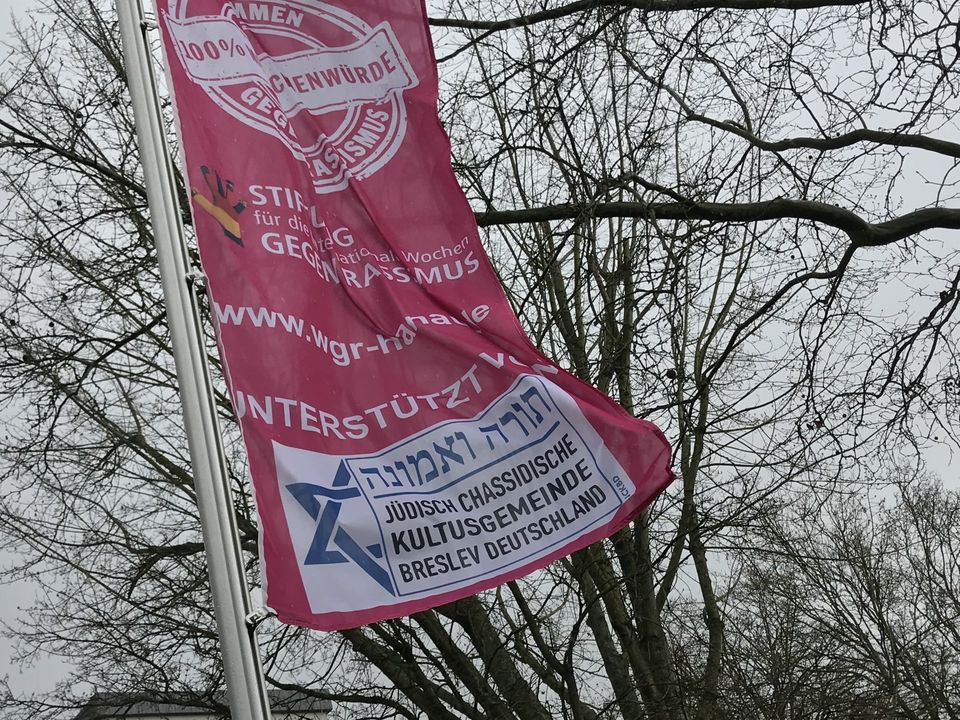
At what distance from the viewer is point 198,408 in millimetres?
3547

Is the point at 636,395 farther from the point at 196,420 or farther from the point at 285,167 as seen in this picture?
the point at 196,420

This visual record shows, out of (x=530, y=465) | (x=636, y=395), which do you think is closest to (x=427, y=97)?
(x=530, y=465)

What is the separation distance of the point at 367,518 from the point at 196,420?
60 cm

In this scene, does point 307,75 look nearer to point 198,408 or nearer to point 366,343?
point 366,343

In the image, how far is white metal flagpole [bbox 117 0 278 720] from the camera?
10.8 feet

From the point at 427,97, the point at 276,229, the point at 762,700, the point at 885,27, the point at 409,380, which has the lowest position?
the point at 762,700

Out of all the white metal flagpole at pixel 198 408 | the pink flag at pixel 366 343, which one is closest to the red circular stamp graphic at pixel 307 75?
the pink flag at pixel 366 343

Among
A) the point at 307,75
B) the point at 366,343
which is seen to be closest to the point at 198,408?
the point at 366,343

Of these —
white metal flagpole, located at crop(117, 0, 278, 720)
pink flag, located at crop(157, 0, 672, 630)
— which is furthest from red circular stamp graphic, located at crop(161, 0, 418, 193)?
white metal flagpole, located at crop(117, 0, 278, 720)

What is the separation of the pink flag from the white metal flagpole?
105mm

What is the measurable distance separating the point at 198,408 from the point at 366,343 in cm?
80

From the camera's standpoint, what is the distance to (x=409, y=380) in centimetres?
416

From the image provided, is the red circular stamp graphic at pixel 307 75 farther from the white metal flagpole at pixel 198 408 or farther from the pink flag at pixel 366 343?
the white metal flagpole at pixel 198 408

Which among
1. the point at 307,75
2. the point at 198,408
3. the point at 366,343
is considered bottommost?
the point at 198,408
